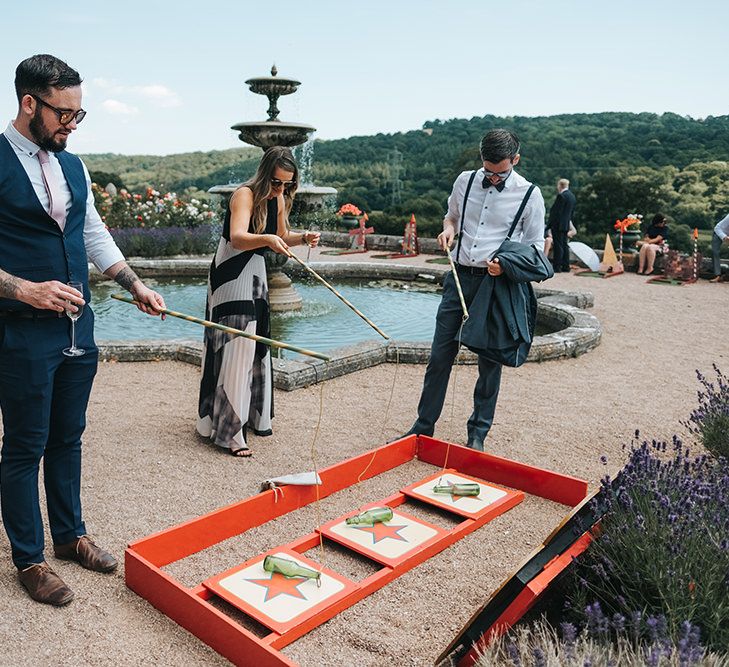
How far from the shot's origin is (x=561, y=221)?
1412 cm

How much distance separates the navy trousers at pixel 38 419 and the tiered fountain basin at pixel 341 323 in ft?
9.00

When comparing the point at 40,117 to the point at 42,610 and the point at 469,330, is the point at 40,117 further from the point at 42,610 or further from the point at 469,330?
the point at 469,330

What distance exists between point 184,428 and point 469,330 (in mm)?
2172

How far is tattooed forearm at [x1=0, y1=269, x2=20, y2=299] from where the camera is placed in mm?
2721

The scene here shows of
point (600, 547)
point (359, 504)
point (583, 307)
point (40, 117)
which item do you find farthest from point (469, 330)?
point (583, 307)

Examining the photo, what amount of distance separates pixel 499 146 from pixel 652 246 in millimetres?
11345

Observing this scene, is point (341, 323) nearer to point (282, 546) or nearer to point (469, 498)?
point (469, 498)

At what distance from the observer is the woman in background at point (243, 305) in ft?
14.7

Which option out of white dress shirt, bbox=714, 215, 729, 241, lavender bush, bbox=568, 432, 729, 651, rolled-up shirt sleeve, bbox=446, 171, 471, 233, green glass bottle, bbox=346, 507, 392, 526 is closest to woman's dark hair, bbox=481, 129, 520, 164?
rolled-up shirt sleeve, bbox=446, 171, 471, 233

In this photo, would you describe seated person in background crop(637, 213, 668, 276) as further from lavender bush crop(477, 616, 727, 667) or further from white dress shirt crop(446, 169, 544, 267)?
lavender bush crop(477, 616, 727, 667)

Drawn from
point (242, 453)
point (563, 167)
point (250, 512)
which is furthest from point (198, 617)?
point (563, 167)

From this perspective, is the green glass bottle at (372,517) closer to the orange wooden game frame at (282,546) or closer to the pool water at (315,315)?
the orange wooden game frame at (282,546)

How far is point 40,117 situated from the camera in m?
2.80

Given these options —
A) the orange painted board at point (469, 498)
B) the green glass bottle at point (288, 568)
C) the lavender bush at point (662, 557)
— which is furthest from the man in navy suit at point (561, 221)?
the green glass bottle at point (288, 568)
